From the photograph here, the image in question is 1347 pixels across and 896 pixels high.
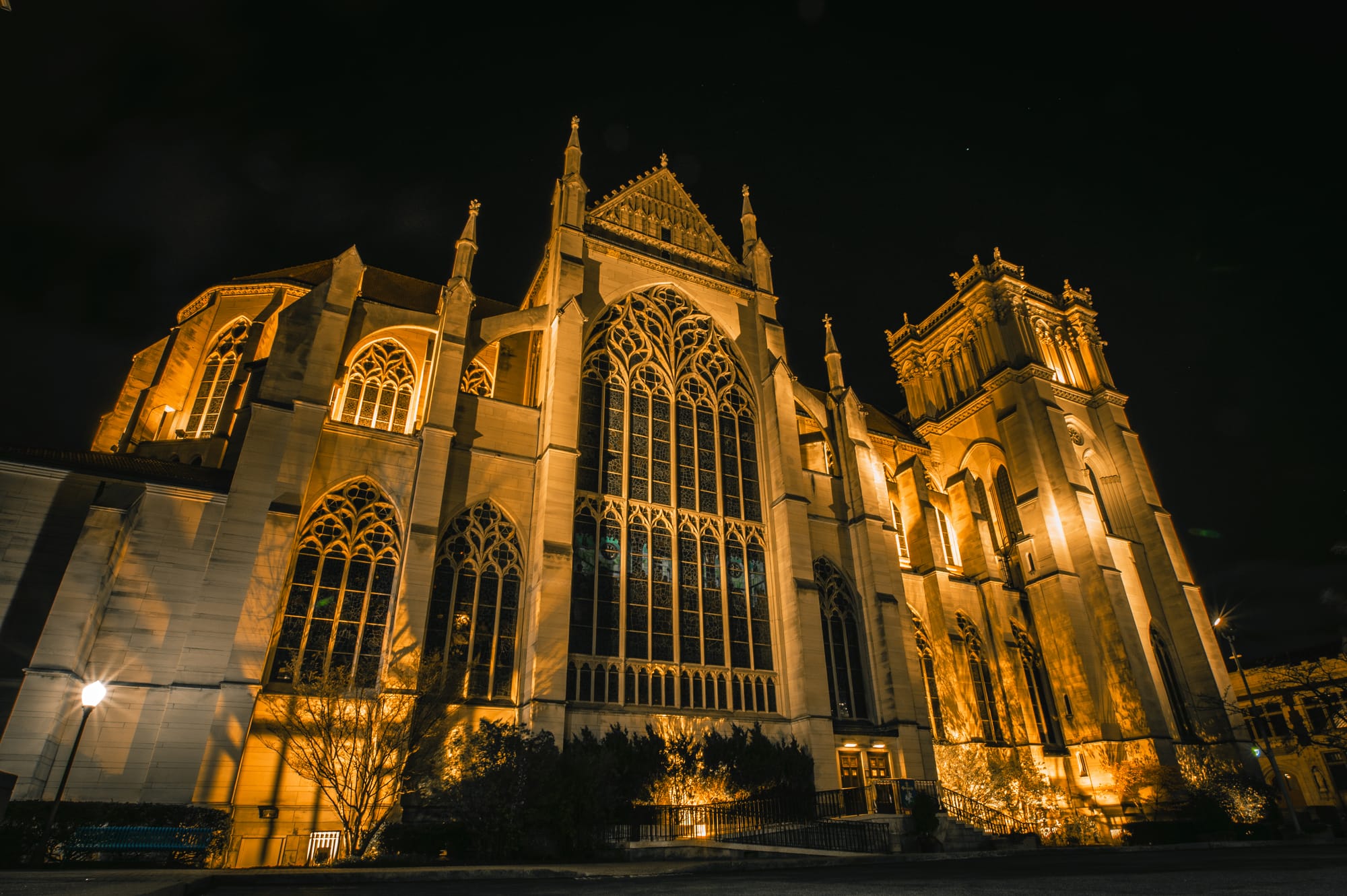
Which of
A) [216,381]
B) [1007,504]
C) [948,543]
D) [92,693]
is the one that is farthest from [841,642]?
[216,381]

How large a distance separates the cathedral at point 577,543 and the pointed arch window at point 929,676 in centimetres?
12

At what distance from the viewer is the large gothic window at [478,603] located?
18.6 metres

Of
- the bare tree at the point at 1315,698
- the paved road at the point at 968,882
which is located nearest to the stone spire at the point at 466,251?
the paved road at the point at 968,882

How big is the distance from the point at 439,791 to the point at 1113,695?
24352 millimetres

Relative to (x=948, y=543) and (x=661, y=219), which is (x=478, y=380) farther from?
(x=948, y=543)

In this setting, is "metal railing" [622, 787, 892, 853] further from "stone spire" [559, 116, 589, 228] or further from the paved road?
"stone spire" [559, 116, 589, 228]

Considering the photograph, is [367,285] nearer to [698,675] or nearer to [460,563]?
[460,563]

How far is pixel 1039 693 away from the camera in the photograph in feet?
93.7

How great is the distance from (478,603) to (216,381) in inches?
512

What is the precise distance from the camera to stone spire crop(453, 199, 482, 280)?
24.0 meters

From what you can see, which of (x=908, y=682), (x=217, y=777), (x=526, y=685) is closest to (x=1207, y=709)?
(x=908, y=682)

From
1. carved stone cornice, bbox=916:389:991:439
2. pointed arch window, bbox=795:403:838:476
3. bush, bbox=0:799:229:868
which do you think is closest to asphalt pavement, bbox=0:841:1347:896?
bush, bbox=0:799:229:868

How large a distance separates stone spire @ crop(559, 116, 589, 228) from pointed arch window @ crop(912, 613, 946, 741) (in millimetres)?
19460

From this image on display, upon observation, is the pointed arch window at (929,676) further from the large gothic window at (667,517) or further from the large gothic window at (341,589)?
the large gothic window at (341,589)
